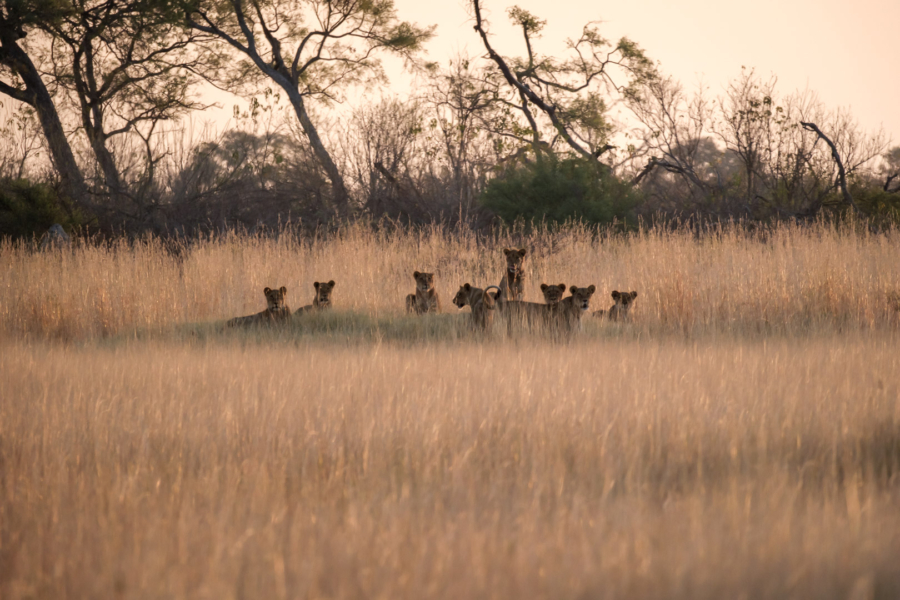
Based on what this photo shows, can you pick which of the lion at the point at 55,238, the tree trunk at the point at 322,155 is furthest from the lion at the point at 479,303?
the tree trunk at the point at 322,155

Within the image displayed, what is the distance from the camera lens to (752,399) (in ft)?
15.1

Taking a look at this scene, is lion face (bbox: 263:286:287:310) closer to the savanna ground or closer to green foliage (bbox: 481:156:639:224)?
the savanna ground

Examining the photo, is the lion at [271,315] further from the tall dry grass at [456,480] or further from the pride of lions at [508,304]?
the tall dry grass at [456,480]

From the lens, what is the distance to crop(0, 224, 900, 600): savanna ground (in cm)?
229

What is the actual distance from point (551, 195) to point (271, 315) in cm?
981

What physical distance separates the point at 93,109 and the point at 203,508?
21.1 meters

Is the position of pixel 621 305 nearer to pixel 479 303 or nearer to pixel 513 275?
pixel 513 275

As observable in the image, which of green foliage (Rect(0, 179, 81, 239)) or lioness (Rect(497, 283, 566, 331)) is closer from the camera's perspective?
lioness (Rect(497, 283, 566, 331))

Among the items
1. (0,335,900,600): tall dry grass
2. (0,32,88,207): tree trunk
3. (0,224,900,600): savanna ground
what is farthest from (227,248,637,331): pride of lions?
(0,32,88,207): tree trunk

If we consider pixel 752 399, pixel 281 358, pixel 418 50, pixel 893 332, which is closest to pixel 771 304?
pixel 893 332

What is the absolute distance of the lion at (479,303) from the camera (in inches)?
306

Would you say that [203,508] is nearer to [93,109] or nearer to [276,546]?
[276,546]

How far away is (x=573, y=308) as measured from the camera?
7.86 m

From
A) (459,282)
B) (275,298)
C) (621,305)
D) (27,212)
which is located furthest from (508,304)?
(27,212)
